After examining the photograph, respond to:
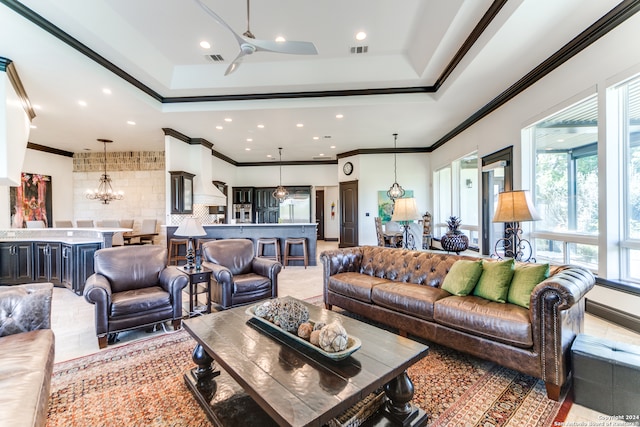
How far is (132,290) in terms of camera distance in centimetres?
314

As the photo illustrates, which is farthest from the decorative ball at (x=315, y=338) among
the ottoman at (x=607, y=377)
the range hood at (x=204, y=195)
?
the range hood at (x=204, y=195)

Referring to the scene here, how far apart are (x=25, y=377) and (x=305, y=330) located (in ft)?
4.62

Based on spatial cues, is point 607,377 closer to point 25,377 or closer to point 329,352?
point 329,352

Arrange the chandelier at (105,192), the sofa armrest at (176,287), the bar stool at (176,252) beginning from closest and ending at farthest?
the sofa armrest at (176,287) < the bar stool at (176,252) < the chandelier at (105,192)

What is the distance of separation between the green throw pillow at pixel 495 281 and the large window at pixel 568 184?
1.74 metres

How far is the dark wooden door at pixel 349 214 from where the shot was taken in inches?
359

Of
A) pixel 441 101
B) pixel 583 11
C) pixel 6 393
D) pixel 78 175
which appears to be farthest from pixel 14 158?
pixel 583 11

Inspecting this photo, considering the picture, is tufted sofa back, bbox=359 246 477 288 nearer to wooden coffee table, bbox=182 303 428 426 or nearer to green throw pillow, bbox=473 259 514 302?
green throw pillow, bbox=473 259 514 302

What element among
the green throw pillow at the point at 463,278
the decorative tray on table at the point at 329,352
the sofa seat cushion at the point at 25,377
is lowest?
the sofa seat cushion at the point at 25,377

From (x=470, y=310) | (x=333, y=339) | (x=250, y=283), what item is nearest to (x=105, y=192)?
(x=250, y=283)

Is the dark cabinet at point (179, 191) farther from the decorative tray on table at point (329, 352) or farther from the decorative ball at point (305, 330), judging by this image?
the decorative ball at point (305, 330)

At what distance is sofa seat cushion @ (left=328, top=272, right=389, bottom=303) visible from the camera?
10.3 ft

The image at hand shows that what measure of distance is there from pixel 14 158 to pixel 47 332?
11.8 feet

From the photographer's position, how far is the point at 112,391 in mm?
2018
